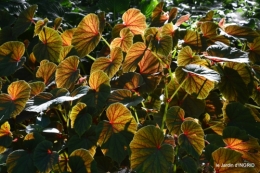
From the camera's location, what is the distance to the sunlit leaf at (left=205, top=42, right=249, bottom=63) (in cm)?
139

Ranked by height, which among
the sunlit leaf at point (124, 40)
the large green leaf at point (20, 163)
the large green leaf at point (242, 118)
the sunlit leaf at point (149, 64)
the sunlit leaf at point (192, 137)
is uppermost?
the sunlit leaf at point (124, 40)

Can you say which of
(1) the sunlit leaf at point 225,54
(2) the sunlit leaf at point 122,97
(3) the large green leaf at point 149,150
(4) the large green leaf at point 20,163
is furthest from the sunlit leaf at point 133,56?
(4) the large green leaf at point 20,163

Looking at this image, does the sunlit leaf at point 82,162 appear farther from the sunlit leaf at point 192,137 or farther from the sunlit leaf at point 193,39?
the sunlit leaf at point 193,39

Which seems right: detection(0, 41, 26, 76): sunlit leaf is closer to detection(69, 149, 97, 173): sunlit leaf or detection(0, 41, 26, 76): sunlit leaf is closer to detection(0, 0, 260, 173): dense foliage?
detection(0, 0, 260, 173): dense foliage

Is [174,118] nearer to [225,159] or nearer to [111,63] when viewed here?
[225,159]

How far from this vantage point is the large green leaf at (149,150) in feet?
3.88

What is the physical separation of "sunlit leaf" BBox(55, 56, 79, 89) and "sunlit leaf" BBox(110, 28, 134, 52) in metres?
0.21

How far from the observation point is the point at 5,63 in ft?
5.22

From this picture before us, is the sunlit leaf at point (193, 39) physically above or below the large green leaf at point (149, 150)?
above

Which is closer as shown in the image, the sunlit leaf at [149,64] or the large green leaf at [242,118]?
the large green leaf at [242,118]

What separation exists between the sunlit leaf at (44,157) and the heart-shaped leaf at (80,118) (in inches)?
4.0

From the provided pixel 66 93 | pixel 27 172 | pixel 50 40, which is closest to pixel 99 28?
pixel 50 40

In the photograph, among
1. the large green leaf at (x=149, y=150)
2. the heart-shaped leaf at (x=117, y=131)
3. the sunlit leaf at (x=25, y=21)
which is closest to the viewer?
the large green leaf at (x=149, y=150)

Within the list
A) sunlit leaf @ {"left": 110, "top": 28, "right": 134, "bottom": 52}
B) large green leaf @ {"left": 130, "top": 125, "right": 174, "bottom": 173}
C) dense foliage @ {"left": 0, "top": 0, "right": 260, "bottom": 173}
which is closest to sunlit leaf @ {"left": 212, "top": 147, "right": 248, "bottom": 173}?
dense foliage @ {"left": 0, "top": 0, "right": 260, "bottom": 173}
